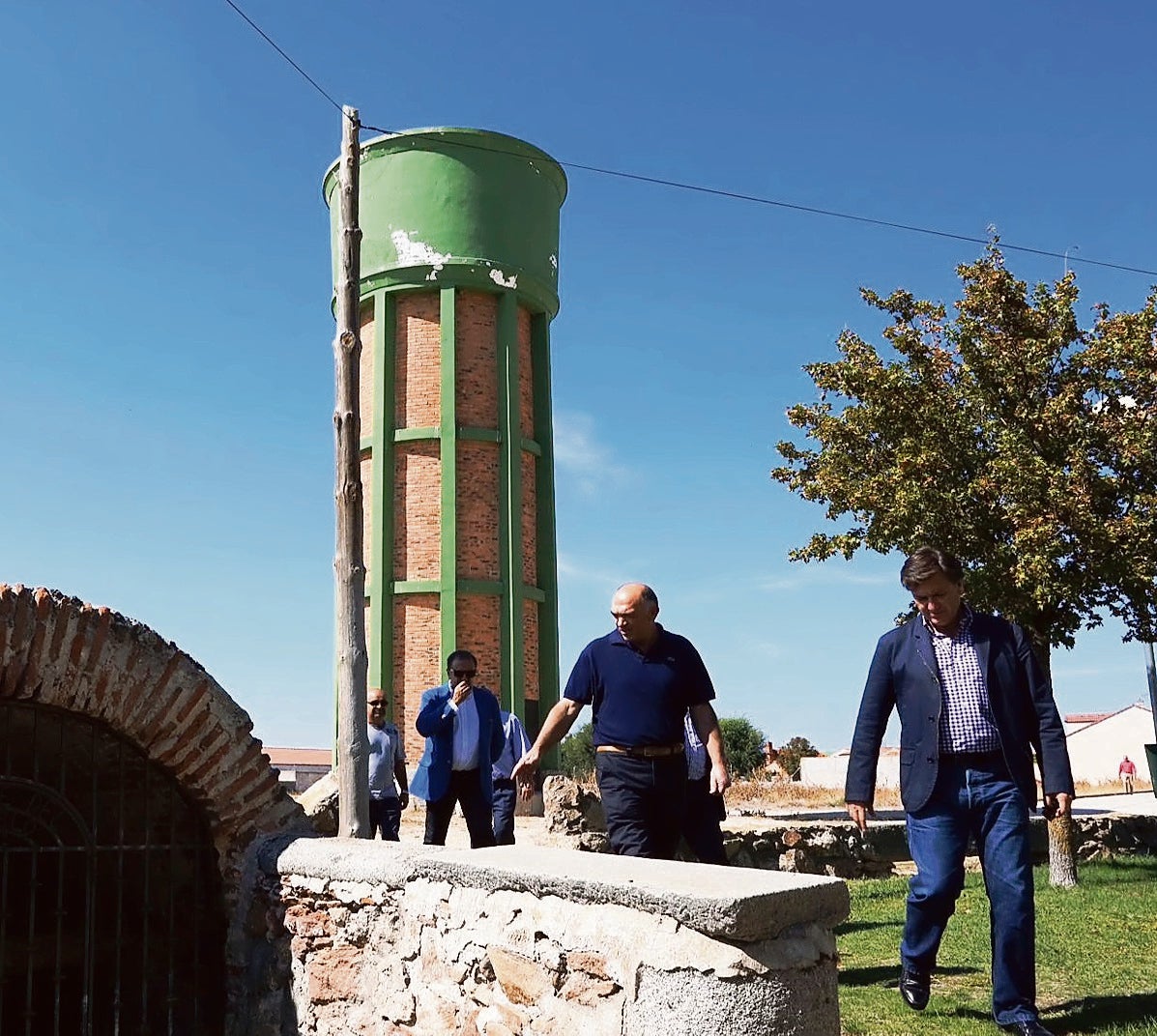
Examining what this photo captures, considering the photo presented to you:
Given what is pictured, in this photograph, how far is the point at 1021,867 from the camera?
4508 mm

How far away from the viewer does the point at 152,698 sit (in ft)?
17.2

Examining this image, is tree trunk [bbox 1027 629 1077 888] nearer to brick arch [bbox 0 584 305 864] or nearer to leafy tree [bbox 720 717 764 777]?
brick arch [bbox 0 584 305 864]

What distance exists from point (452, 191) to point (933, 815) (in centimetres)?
1697

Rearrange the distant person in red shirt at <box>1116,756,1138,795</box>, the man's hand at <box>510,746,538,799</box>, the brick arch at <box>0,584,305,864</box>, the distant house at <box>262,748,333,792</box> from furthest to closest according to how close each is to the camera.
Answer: the distant house at <box>262,748,333,792</box>
the distant person in red shirt at <box>1116,756,1138,795</box>
the man's hand at <box>510,746,538,799</box>
the brick arch at <box>0,584,305,864</box>

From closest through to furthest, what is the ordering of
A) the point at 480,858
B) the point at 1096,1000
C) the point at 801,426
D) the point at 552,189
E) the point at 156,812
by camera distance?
1. the point at 480,858
2. the point at 1096,1000
3. the point at 156,812
4. the point at 801,426
5. the point at 552,189

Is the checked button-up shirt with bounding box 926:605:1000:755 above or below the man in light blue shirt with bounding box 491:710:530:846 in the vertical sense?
above

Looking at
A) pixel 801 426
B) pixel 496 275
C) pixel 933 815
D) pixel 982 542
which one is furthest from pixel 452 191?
pixel 933 815

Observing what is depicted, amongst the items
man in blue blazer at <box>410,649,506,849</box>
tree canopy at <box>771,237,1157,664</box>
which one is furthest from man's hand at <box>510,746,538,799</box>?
tree canopy at <box>771,237,1157,664</box>

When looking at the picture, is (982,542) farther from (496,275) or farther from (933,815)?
(496,275)

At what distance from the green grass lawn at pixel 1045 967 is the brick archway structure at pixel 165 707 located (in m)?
2.71

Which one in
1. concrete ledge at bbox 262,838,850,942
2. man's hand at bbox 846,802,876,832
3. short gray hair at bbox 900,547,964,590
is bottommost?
concrete ledge at bbox 262,838,850,942

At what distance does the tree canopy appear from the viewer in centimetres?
1109

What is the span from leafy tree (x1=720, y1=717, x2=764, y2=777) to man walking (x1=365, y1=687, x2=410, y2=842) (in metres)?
36.4

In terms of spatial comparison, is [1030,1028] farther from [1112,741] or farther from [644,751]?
[1112,741]
